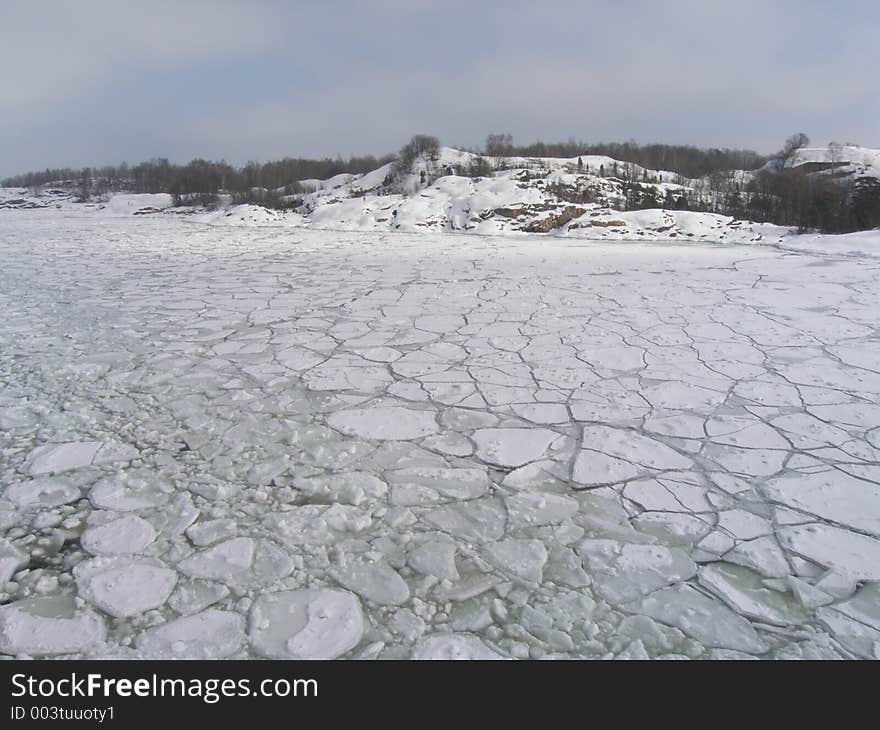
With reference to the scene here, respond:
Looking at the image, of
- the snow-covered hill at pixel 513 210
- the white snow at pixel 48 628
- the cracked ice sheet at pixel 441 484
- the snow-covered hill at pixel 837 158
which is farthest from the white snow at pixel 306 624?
the snow-covered hill at pixel 837 158

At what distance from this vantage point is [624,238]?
11.4m

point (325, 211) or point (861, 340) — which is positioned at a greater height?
point (325, 211)

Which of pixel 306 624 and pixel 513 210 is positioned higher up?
pixel 513 210

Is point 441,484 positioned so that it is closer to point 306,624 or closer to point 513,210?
point 306,624

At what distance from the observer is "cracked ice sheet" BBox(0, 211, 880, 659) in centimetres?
142

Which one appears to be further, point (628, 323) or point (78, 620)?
point (628, 323)

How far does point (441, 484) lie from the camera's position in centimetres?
208

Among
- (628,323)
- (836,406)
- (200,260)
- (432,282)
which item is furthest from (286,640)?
(200,260)

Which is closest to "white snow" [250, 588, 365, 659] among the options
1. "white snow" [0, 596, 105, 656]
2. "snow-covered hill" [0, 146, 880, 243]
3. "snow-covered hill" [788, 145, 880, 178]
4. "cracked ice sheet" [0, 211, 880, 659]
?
"cracked ice sheet" [0, 211, 880, 659]

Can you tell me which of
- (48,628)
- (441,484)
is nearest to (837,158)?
(441,484)
